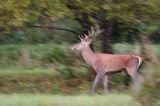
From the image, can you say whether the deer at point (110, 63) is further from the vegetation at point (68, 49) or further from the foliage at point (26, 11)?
the foliage at point (26, 11)

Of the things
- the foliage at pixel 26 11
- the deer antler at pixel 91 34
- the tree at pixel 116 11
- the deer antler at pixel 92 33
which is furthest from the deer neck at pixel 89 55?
the foliage at pixel 26 11

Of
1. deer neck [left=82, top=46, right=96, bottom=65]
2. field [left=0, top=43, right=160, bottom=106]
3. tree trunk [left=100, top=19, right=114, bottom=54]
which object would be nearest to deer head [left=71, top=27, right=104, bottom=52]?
deer neck [left=82, top=46, right=96, bottom=65]

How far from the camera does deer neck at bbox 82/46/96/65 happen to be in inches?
775

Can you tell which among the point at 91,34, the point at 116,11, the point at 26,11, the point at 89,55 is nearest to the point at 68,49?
the point at 89,55

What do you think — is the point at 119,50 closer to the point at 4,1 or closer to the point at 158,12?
the point at 158,12

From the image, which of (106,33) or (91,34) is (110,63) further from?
(106,33)

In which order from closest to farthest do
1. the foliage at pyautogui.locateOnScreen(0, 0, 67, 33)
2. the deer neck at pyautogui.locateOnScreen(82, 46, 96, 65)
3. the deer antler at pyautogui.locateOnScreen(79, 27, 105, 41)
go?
the foliage at pyautogui.locateOnScreen(0, 0, 67, 33)
the deer antler at pyautogui.locateOnScreen(79, 27, 105, 41)
the deer neck at pyautogui.locateOnScreen(82, 46, 96, 65)

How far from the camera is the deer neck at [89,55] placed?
19.7m

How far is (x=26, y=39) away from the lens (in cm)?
3178

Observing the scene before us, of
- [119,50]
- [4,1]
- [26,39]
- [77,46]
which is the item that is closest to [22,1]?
[4,1]

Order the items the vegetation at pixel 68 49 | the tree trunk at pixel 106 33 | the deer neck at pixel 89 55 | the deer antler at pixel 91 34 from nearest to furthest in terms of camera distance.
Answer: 1. the vegetation at pixel 68 49
2. the deer antler at pixel 91 34
3. the deer neck at pixel 89 55
4. the tree trunk at pixel 106 33

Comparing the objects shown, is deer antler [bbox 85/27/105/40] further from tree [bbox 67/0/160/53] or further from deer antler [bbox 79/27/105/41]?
tree [bbox 67/0/160/53]

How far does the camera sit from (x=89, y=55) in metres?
19.8

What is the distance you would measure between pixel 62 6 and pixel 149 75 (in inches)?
284
